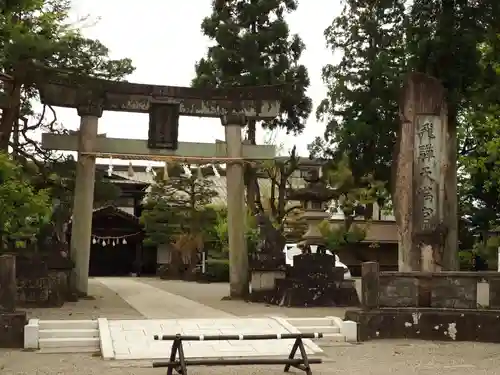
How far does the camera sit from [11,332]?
1053cm

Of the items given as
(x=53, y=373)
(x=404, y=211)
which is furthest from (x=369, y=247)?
(x=53, y=373)

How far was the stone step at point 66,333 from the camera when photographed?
422 inches

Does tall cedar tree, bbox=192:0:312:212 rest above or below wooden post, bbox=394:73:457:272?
above

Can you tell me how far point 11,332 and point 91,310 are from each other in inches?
206

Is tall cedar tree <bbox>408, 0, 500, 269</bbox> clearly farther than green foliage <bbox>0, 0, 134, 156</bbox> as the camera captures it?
Yes

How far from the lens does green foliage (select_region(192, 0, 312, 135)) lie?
28.6 metres

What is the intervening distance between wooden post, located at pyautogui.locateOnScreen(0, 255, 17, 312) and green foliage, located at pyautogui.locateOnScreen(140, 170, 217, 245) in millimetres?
23985

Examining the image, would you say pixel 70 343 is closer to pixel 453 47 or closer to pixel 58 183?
pixel 58 183

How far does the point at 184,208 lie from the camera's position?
35594 millimetres

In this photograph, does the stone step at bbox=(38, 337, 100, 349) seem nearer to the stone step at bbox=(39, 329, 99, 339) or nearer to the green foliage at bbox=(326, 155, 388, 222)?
the stone step at bbox=(39, 329, 99, 339)

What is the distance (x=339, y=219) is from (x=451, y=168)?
17482 millimetres

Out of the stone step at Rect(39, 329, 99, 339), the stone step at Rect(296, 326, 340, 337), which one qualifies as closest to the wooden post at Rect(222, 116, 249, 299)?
the stone step at Rect(296, 326, 340, 337)

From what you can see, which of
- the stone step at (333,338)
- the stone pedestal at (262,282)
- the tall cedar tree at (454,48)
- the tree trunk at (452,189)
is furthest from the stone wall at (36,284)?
the tall cedar tree at (454,48)

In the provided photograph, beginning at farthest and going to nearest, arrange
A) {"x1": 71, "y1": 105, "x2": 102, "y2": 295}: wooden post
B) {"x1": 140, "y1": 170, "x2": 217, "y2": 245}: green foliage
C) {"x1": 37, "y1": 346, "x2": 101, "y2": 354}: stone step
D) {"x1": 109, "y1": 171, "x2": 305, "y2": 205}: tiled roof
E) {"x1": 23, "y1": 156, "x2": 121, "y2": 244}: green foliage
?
{"x1": 109, "y1": 171, "x2": 305, "y2": 205}: tiled roof → {"x1": 140, "y1": 170, "x2": 217, "y2": 245}: green foliage → {"x1": 23, "y1": 156, "x2": 121, "y2": 244}: green foliage → {"x1": 71, "y1": 105, "x2": 102, "y2": 295}: wooden post → {"x1": 37, "y1": 346, "x2": 101, "y2": 354}: stone step
